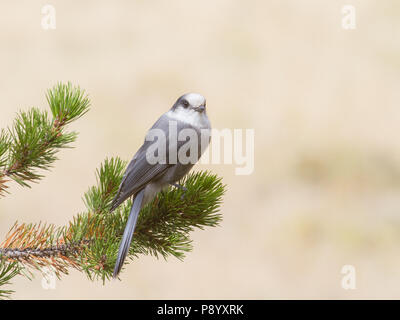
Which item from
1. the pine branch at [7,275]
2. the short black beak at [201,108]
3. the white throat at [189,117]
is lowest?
the pine branch at [7,275]

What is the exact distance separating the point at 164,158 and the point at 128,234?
33cm

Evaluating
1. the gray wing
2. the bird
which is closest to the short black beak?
the bird

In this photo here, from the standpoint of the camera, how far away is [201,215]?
1151 millimetres

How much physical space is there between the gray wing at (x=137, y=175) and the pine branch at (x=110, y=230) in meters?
0.03

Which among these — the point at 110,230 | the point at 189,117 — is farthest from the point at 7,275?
the point at 189,117

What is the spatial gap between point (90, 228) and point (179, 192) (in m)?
0.24

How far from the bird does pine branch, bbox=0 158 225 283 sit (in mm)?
29

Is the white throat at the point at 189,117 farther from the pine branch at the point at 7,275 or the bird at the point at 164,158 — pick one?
the pine branch at the point at 7,275

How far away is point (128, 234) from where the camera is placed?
1.06 meters

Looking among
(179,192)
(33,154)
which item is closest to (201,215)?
(179,192)

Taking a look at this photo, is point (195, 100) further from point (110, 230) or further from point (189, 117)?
point (110, 230)

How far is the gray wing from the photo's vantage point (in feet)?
Answer: 3.89

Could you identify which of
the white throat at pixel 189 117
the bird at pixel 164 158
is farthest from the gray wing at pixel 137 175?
the white throat at pixel 189 117

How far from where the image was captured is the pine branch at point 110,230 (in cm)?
103
